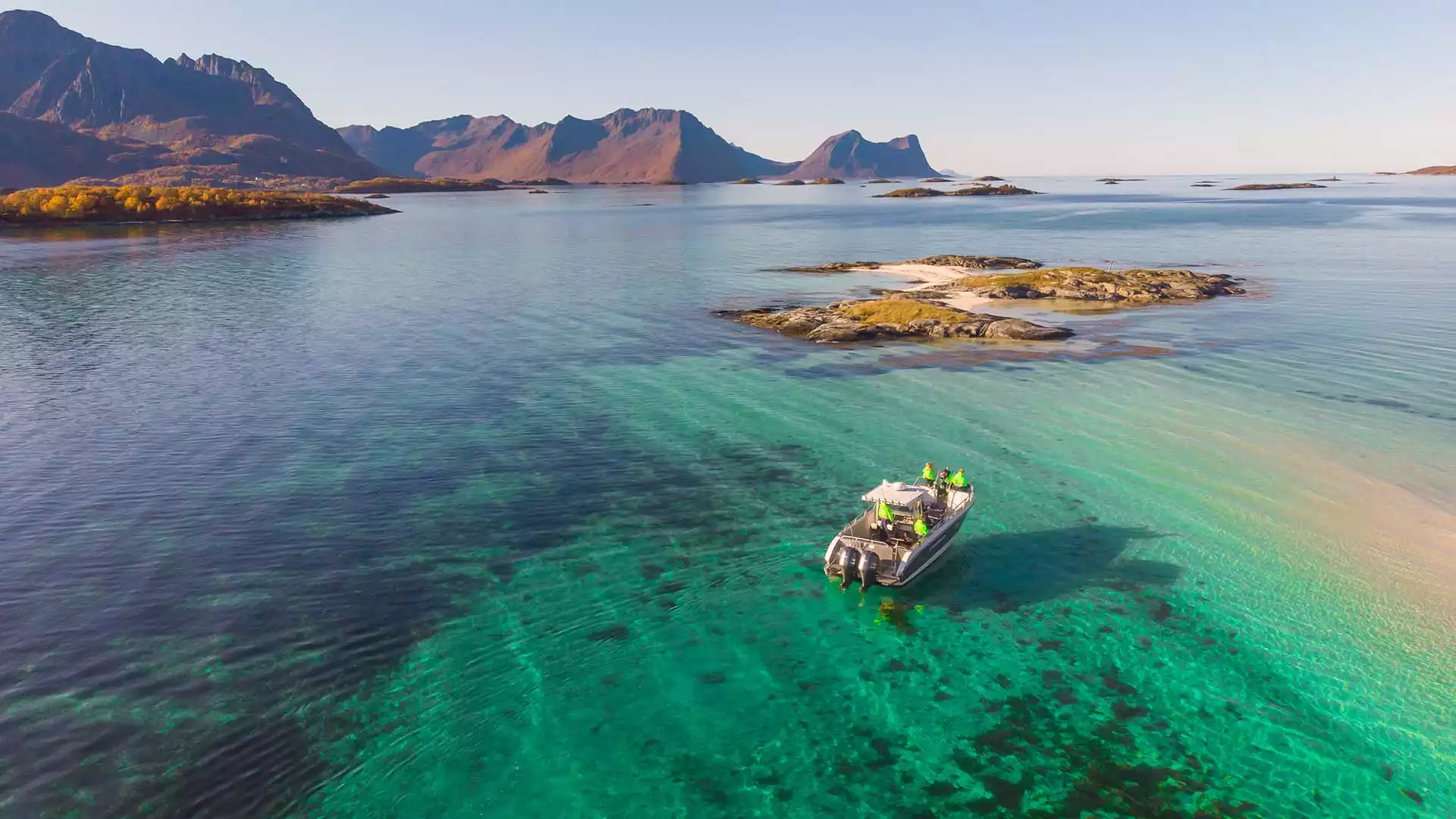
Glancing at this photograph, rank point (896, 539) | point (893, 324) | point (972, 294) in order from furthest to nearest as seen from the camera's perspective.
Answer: point (972, 294), point (893, 324), point (896, 539)

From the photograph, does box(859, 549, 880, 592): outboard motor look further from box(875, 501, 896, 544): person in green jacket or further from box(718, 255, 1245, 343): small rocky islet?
box(718, 255, 1245, 343): small rocky islet

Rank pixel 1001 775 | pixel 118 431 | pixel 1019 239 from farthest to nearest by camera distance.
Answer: pixel 1019 239, pixel 118 431, pixel 1001 775

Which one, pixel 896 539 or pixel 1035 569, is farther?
pixel 1035 569

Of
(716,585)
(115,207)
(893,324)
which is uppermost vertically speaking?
(115,207)

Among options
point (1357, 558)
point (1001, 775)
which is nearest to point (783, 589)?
point (1001, 775)

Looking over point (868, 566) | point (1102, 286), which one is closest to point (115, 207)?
point (1102, 286)

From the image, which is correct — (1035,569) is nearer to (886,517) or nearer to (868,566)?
(886,517)

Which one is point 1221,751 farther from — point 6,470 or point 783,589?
point 6,470

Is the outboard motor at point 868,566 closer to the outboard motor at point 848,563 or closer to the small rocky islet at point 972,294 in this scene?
the outboard motor at point 848,563
